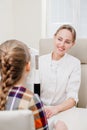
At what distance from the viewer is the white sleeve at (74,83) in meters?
1.71

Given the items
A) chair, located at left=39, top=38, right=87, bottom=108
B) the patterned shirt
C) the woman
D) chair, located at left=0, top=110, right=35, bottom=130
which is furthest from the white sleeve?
chair, located at left=0, top=110, right=35, bottom=130

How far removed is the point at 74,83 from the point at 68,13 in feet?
5.13

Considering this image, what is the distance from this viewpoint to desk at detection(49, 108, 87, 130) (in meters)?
1.17

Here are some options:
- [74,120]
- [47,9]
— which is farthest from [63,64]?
[47,9]

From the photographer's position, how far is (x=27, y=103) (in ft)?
2.74

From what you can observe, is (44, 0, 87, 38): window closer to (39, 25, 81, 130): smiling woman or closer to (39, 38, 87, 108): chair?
(39, 38, 87, 108): chair

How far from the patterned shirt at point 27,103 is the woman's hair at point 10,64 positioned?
0.03 metres

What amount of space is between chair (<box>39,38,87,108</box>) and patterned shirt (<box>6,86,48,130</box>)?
1165 millimetres

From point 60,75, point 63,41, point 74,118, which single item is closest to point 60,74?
point 60,75

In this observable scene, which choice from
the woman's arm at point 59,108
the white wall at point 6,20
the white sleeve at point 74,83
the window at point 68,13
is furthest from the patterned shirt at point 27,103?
the window at point 68,13

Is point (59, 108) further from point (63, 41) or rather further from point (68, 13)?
point (68, 13)

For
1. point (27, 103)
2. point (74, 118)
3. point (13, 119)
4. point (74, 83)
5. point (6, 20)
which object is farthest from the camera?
point (6, 20)

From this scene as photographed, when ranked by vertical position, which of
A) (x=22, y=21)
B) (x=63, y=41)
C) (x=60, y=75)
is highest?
(x=22, y=21)

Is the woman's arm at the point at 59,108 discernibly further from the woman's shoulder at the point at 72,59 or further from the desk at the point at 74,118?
the woman's shoulder at the point at 72,59
